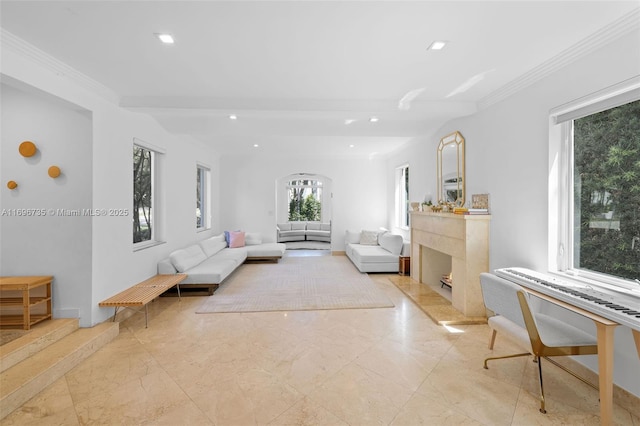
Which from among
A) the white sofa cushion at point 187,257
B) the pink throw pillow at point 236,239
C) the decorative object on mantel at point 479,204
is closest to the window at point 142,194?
the white sofa cushion at point 187,257

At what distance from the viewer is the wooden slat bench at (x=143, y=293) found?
3583 mm

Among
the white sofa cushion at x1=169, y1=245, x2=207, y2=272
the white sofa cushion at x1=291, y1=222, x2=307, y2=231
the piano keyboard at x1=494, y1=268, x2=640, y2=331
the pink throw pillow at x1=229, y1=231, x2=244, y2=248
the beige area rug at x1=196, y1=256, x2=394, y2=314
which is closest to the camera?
the piano keyboard at x1=494, y1=268, x2=640, y2=331

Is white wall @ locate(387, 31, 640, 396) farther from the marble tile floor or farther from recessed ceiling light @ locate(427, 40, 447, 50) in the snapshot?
recessed ceiling light @ locate(427, 40, 447, 50)

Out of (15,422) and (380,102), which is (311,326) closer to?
(15,422)

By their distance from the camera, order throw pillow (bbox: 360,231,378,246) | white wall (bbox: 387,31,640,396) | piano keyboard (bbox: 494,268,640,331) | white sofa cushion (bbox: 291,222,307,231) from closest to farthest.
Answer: piano keyboard (bbox: 494,268,640,331) → white wall (bbox: 387,31,640,396) → throw pillow (bbox: 360,231,378,246) → white sofa cushion (bbox: 291,222,307,231)

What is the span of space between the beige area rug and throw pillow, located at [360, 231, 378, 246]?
2.81ft

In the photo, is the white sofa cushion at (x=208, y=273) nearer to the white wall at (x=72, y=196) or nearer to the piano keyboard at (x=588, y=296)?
the white wall at (x=72, y=196)

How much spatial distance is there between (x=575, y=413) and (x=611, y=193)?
1.67 meters

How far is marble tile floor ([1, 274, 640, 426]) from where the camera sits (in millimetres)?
2186

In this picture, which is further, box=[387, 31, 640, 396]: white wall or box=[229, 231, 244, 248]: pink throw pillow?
box=[229, 231, 244, 248]: pink throw pillow

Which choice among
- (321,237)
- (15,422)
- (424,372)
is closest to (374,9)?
(424,372)

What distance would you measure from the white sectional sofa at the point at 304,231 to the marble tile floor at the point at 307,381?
7625 millimetres

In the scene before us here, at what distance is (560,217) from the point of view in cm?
303

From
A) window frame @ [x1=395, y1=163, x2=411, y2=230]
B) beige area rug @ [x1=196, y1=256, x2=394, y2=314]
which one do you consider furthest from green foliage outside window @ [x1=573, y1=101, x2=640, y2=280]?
window frame @ [x1=395, y1=163, x2=411, y2=230]
